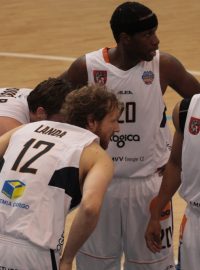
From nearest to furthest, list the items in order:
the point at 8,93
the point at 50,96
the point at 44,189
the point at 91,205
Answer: the point at 91,205, the point at 44,189, the point at 50,96, the point at 8,93

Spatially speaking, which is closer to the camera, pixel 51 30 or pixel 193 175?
pixel 193 175

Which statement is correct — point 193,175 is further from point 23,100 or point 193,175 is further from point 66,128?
point 23,100

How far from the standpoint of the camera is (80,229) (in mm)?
4812

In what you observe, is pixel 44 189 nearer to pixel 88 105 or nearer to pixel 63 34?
pixel 88 105

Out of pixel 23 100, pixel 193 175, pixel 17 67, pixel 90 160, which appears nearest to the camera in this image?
pixel 90 160

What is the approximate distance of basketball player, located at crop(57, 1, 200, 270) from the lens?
631cm

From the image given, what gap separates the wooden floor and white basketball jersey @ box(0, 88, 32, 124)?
4912 mm

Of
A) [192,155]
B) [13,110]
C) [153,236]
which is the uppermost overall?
[192,155]

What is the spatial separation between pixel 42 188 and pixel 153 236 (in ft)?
4.55

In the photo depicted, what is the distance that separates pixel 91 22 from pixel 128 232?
9496mm

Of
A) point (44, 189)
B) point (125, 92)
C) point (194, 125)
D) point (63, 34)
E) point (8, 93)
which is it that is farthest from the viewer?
point (63, 34)

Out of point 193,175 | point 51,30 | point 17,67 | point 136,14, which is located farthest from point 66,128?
point 51,30

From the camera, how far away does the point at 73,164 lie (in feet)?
16.5

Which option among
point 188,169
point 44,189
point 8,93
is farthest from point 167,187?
point 8,93
